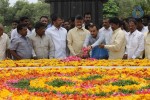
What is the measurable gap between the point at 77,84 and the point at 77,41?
6.28 m

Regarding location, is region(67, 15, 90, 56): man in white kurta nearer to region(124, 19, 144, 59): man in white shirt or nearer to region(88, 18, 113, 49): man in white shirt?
region(88, 18, 113, 49): man in white shirt

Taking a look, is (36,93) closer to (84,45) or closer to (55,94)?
(55,94)

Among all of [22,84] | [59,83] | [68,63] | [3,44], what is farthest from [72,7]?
[59,83]

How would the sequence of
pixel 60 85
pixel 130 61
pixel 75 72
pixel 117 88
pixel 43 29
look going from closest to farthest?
1. pixel 117 88
2. pixel 60 85
3. pixel 75 72
4. pixel 130 61
5. pixel 43 29

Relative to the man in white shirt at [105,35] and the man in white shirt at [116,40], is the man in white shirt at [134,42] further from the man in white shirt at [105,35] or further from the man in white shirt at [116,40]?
the man in white shirt at [105,35]

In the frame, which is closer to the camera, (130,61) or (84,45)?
(130,61)

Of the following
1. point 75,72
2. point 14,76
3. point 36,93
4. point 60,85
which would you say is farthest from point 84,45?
point 36,93

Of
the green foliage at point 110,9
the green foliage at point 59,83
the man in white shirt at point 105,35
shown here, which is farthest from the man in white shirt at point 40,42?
the green foliage at point 110,9

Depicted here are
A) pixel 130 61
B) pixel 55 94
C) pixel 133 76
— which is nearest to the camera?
pixel 55 94

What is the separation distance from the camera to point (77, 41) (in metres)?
15.6

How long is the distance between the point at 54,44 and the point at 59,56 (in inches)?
20.4

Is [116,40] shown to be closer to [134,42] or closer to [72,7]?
[134,42]

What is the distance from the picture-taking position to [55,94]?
322 inches

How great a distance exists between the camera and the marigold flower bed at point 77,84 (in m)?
7.79
